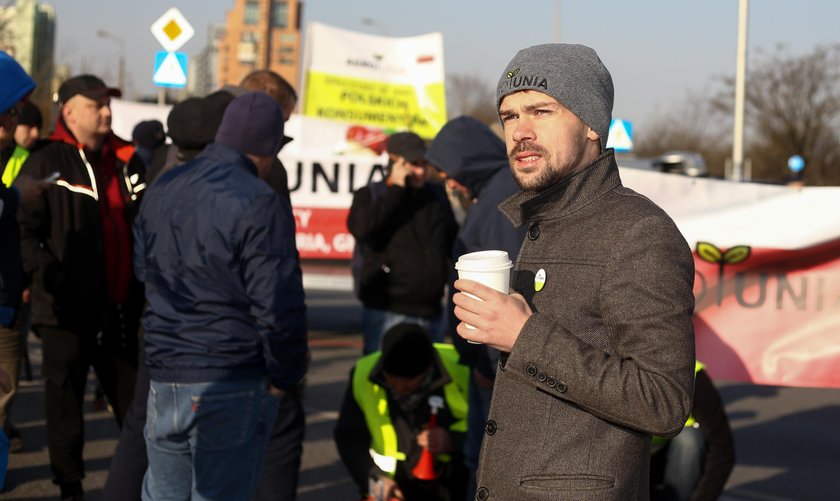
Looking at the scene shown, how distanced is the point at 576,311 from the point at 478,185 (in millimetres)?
3041

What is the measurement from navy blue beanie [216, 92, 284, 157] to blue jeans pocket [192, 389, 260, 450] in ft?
3.01

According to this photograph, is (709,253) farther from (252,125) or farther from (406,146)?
(252,125)

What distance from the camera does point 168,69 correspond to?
1323 centimetres

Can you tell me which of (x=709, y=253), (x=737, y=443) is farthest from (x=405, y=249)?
(x=737, y=443)

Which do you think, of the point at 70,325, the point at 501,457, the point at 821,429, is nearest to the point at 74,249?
the point at 70,325

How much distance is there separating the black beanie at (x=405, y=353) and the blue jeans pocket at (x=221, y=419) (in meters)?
1.60

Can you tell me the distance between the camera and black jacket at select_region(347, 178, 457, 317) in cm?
725

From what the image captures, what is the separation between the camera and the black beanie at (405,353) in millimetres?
5492

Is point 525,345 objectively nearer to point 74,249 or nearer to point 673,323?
point 673,323

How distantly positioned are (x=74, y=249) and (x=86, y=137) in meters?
0.57

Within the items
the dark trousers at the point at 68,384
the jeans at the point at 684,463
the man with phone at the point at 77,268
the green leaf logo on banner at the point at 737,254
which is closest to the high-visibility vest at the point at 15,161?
the man with phone at the point at 77,268

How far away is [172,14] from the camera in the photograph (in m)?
13.3

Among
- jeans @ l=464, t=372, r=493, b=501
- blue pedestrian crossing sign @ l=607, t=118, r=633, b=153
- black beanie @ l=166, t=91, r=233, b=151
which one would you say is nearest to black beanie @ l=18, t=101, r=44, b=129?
black beanie @ l=166, t=91, r=233, b=151

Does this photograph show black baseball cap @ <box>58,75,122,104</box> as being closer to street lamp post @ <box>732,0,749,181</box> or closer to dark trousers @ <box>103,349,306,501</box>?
dark trousers @ <box>103,349,306,501</box>
